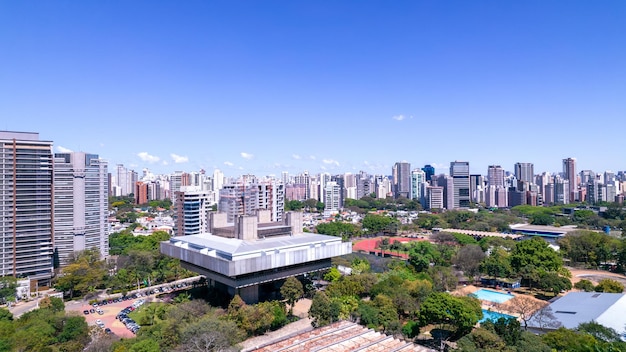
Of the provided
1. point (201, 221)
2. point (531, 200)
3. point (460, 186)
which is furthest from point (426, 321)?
point (531, 200)

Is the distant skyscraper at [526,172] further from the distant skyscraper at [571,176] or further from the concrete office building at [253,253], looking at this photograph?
the concrete office building at [253,253]

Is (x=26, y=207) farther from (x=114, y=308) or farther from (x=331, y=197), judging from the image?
(x=331, y=197)

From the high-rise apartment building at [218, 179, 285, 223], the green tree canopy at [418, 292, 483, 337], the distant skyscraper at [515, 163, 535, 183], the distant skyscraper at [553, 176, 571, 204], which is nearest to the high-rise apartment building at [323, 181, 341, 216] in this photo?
the high-rise apartment building at [218, 179, 285, 223]

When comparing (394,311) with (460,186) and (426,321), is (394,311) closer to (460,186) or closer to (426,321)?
(426,321)

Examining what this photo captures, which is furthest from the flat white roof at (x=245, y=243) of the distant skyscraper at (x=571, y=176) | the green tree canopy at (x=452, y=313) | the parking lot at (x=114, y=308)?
the distant skyscraper at (x=571, y=176)

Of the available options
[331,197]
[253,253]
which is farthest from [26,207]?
[331,197]
